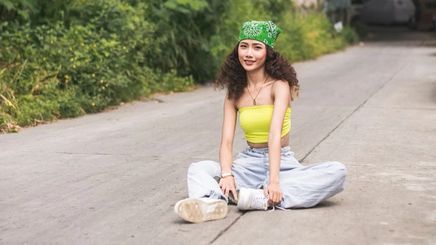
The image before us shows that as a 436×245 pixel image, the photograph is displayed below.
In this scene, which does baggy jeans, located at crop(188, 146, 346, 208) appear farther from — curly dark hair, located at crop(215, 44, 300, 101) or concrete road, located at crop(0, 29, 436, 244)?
curly dark hair, located at crop(215, 44, 300, 101)

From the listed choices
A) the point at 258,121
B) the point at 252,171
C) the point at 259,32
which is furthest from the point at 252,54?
the point at 252,171

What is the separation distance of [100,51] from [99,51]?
2 cm

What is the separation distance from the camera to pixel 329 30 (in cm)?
3156

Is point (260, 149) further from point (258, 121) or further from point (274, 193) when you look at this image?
point (274, 193)

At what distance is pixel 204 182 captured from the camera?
19.4ft

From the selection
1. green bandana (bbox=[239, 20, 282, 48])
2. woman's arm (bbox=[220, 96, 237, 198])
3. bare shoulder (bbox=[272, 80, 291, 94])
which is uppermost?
green bandana (bbox=[239, 20, 282, 48])

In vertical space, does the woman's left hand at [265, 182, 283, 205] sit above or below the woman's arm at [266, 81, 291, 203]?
below

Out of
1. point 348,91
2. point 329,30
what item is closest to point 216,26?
point 348,91

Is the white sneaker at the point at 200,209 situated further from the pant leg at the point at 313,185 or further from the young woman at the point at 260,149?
the pant leg at the point at 313,185

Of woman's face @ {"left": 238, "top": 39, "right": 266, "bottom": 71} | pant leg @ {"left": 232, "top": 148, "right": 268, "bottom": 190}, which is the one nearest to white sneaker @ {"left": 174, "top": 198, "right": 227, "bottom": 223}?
pant leg @ {"left": 232, "top": 148, "right": 268, "bottom": 190}

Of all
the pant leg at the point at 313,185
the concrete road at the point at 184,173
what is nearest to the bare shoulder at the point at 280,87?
the pant leg at the point at 313,185

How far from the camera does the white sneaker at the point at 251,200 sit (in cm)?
587

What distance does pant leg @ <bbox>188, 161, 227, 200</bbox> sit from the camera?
230 inches

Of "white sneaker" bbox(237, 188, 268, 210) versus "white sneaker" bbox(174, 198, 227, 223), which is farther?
"white sneaker" bbox(237, 188, 268, 210)
